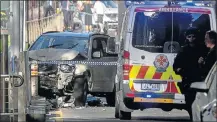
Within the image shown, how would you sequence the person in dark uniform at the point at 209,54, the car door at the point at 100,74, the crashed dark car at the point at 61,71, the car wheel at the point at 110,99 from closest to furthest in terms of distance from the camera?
the person in dark uniform at the point at 209,54, the crashed dark car at the point at 61,71, the car door at the point at 100,74, the car wheel at the point at 110,99

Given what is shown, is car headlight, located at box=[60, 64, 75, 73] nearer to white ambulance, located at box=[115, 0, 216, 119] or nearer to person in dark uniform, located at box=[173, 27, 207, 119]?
white ambulance, located at box=[115, 0, 216, 119]

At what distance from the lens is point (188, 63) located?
1157 centimetres

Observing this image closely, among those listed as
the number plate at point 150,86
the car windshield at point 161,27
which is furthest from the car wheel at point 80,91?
the car windshield at point 161,27

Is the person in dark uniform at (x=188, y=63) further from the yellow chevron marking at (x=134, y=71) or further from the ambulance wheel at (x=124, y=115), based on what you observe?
the ambulance wheel at (x=124, y=115)

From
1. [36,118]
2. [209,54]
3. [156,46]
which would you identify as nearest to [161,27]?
[156,46]

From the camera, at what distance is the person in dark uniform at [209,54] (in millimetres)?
10578

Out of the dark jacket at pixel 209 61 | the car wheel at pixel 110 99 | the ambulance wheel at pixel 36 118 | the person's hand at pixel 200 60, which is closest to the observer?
the dark jacket at pixel 209 61

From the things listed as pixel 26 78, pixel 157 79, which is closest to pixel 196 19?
pixel 157 79

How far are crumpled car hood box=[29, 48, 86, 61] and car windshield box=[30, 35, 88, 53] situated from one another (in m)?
0.17

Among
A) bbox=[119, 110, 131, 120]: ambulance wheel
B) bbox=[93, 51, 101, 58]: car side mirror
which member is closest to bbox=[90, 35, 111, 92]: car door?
bbox=[93, 51, 101, 58]: car side mirror

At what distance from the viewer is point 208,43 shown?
35.1 feet

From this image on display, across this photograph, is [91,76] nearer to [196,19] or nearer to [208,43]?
[196,19]

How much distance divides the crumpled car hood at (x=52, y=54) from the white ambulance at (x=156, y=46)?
170 inches

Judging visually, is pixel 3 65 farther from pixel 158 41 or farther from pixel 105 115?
pixel 105 115
